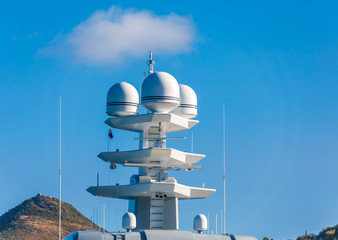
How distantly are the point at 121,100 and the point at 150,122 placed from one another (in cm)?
296

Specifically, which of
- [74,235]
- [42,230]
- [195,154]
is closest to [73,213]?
[42,230]

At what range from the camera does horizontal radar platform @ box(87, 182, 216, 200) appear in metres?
59.2

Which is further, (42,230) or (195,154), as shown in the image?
(42,230)

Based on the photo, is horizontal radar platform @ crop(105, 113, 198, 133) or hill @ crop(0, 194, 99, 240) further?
hill @ crop(0, 194, 99, 240)

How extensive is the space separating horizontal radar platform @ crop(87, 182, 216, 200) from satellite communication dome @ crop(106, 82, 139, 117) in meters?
5.93

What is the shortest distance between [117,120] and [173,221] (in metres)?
9.14

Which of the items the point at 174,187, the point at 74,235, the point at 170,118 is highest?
the point at 170,118

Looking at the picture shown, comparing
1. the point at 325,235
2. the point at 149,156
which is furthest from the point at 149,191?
the point at 325,235

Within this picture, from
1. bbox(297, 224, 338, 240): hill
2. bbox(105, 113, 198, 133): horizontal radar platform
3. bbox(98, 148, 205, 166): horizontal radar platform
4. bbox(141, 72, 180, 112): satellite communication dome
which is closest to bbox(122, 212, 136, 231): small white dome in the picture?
bbox(98, 148, 205, 166): horizontal radar platform

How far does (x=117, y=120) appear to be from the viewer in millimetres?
61969

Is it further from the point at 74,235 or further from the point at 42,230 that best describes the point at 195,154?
the point at 42,230

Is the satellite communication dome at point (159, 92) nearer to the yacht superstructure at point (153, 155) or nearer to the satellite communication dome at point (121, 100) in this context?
Answer: the yacht superstructure at point (153, 155)

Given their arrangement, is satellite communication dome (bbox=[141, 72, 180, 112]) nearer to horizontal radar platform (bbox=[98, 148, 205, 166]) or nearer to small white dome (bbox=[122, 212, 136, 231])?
horizontal radar platform (bbox=[98, 148, 205, 166])

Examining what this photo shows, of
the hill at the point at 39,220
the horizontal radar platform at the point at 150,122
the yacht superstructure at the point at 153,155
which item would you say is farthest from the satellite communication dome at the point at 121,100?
the hill at the point at 39,220
